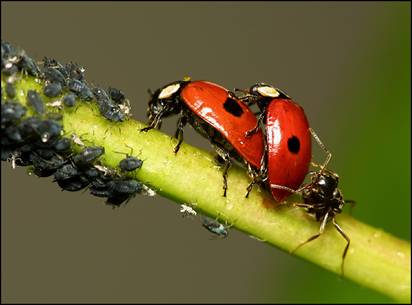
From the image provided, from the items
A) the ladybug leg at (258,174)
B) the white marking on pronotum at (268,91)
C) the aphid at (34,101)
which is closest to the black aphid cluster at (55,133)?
the aphid at (34,101)

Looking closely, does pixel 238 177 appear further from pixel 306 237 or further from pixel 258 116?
pixel 258 116

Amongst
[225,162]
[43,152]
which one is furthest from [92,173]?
[225,162]

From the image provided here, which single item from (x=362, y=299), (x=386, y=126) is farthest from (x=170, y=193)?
(x=386, y=126)

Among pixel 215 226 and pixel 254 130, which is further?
pixel 254 130

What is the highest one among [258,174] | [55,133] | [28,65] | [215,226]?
[28,65]

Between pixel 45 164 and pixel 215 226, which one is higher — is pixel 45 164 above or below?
above

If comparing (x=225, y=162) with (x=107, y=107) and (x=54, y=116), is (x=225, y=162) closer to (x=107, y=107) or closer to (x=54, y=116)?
(x=107, y=107)
